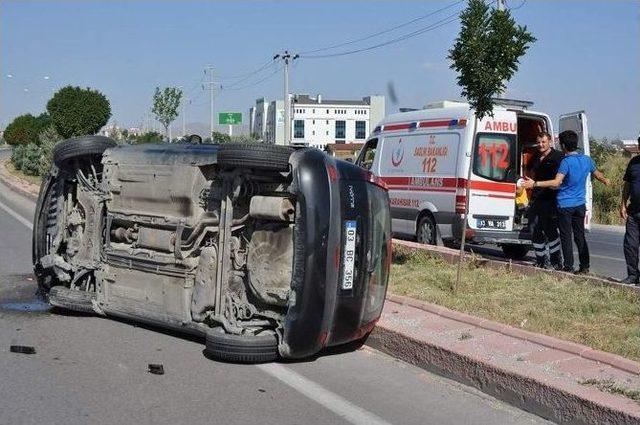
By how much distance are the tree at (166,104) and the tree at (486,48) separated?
50.7 meters

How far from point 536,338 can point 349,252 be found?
174cm

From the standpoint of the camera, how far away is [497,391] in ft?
17.2

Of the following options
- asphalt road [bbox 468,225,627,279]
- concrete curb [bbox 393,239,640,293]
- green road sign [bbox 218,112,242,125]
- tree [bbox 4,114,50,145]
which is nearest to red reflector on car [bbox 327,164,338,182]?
concrete curb [bbox 393,239,640,293]

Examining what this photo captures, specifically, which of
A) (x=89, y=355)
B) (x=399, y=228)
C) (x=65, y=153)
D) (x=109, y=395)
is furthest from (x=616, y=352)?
(x=399, y=228)

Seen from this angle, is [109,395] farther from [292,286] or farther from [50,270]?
[50,270]

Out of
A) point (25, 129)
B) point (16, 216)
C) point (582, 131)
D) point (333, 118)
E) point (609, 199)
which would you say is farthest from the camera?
point (333, 118)

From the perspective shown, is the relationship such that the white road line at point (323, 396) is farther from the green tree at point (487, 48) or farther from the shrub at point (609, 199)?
the shrub at point (609, 199)

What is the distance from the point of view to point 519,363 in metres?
5.37

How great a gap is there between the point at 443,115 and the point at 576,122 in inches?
85.8

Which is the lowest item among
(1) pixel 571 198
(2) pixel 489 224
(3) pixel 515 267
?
(3) pixel 515 267

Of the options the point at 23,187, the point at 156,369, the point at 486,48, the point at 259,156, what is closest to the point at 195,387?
the point at 156,369

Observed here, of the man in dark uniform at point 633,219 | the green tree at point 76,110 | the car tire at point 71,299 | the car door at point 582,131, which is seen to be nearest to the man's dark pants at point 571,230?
the man in dark uniform at point 633,219

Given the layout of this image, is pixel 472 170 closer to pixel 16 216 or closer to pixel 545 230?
pixel 545 230

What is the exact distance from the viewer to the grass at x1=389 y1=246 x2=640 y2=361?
6.27 meters
